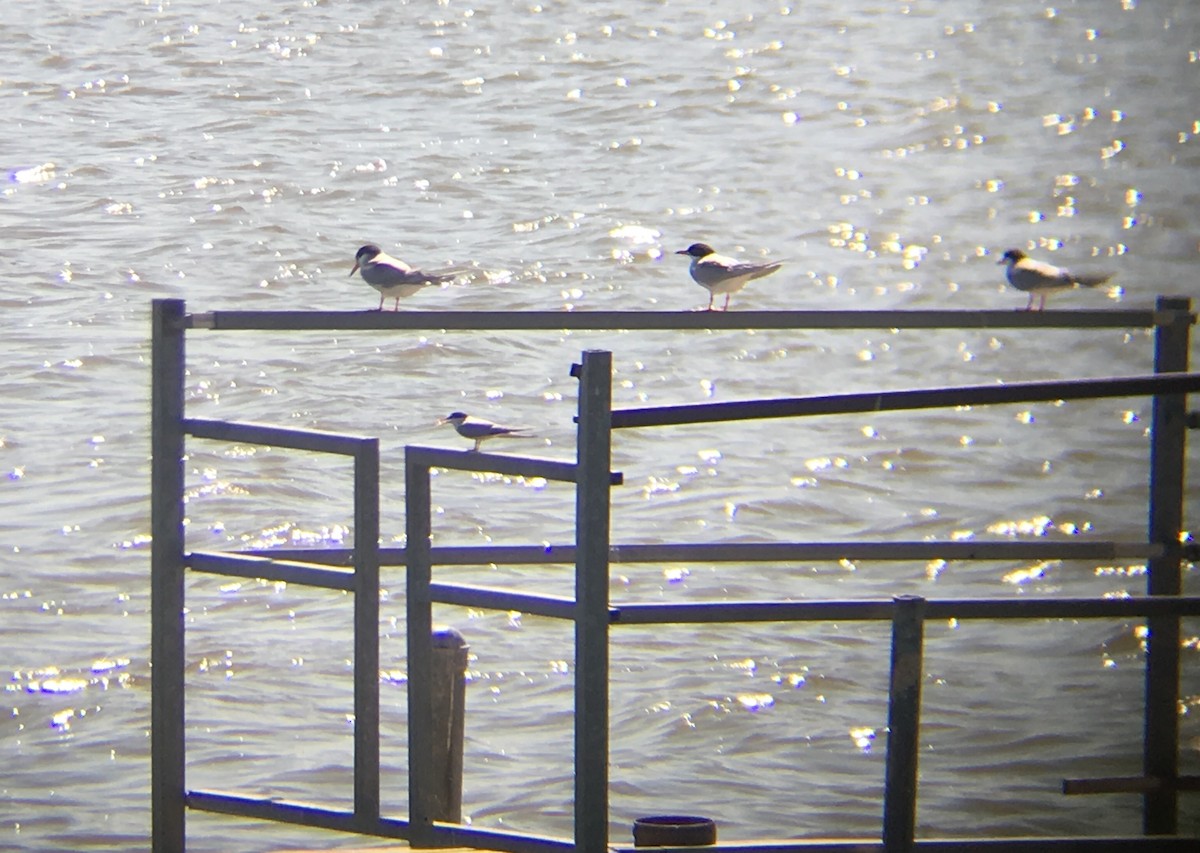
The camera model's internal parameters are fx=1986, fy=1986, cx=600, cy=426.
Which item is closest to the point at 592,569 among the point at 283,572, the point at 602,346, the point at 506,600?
the point at 506,600

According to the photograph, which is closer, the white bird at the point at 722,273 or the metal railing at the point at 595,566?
the metal railing at the point at 595,566

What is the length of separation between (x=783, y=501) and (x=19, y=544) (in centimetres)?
473

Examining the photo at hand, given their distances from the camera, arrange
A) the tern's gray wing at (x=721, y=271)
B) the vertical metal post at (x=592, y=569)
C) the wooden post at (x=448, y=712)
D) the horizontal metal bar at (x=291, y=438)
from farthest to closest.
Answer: the tern's gray wing at (x=721, y=271), the wooden post at (x=448, y=712), the horizontal metal bar at (x=291, y=438), the vertical metal post at (x=592, y=569)

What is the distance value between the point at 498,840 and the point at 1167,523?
1.83m

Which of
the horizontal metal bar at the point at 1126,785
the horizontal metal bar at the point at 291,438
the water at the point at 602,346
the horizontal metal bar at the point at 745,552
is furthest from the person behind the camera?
the water at the point at 602,346

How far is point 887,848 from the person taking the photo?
3.49m

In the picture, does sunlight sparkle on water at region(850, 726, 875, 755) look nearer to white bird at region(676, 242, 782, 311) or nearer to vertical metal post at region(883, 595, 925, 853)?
white bird at region(676, 242, 782, 311)

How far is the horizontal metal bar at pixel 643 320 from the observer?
432cm

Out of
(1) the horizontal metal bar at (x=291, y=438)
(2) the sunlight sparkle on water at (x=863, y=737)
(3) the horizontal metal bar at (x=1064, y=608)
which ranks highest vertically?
(1) the horizontal metal bar at (x=291, y=438)

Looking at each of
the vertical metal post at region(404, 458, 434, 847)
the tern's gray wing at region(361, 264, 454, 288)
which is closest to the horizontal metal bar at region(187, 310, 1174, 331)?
the vertical metal post at region(404, 458, 434, 847)

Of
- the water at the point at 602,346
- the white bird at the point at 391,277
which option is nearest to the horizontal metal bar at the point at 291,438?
the water at the point at 602,346

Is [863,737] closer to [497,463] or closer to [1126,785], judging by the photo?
[1126,785]

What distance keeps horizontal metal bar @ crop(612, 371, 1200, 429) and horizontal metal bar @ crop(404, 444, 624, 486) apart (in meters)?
0.12

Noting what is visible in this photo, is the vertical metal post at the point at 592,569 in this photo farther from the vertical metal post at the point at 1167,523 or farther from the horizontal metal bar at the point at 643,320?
the vertical metal post at the point at 1167,523
